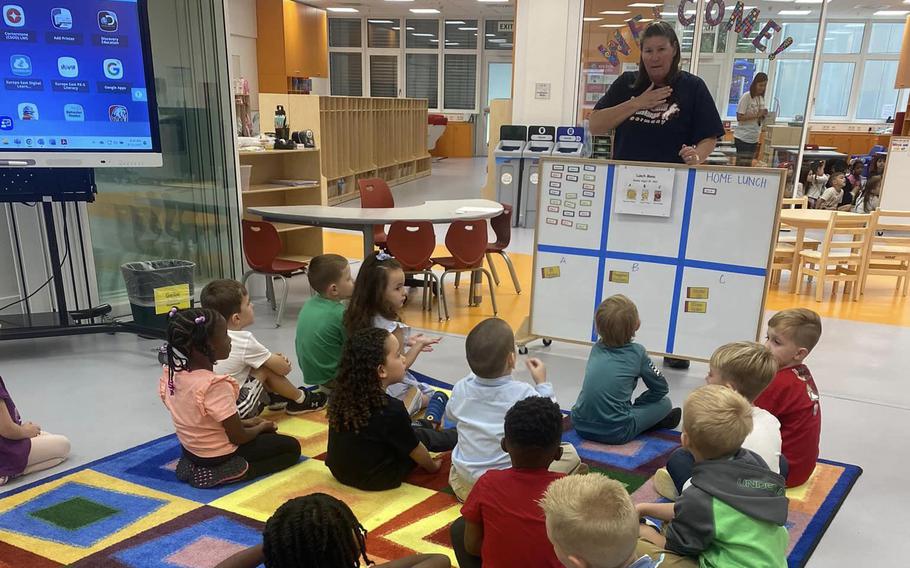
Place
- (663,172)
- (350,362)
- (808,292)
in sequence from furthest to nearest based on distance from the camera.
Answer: (808,292), (663,172), (350,362)

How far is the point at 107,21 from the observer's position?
3891 millimetres

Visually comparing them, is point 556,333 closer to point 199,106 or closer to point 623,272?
point 623,272

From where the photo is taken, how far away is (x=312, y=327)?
3301 millimetres

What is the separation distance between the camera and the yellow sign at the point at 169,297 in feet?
13.5

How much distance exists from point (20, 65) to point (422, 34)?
14.8 meters

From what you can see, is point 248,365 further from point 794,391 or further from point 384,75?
point 384,75

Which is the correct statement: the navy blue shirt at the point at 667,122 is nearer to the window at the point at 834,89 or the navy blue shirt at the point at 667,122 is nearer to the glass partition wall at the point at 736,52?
the glass partition wall at the point at 736,52

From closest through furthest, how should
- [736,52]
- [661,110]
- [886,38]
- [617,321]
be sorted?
[617,321], [661,110], [736,52], [886,38]

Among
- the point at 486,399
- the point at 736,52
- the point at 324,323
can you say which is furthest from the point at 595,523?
the point at 736,52

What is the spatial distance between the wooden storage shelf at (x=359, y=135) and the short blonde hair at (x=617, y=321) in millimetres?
5198

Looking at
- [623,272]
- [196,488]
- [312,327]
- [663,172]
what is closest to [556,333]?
[623,272]

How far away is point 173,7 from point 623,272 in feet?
11.2

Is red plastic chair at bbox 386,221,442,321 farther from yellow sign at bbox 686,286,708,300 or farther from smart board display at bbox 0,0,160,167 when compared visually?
yellow sign at bbox 686,286,708,300

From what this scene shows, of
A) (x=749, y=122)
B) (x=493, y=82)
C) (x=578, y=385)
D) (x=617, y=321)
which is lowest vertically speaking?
(x=578, y=385)
